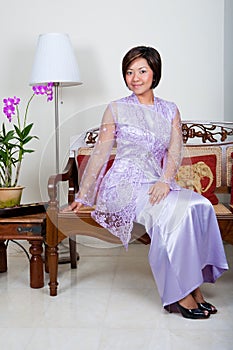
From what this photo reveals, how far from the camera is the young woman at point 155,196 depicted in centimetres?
251

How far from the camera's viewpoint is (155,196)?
264 centimetres

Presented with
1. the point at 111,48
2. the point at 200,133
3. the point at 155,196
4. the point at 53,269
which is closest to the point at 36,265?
the point at 53,269

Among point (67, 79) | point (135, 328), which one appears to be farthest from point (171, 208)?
point (67, 79)

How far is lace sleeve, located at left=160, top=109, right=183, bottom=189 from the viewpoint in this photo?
2.74 metres

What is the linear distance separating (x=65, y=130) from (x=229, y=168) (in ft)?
4.01

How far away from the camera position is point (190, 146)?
3.44 metres

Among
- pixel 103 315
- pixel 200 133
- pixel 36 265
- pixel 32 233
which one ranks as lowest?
pixel 103 315

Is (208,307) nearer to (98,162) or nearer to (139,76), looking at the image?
(98,162)

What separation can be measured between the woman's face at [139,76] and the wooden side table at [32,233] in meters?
0.83

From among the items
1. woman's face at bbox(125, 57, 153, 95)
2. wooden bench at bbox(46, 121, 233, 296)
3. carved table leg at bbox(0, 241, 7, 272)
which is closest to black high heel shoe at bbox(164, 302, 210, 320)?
wooden bench at bbox(46, 121, 233, 296)

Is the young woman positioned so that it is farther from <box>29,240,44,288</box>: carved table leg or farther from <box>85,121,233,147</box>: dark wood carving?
<box>85,121,233,147</box>: dark wood carving

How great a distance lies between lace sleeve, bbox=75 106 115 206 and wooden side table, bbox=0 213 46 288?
29cm

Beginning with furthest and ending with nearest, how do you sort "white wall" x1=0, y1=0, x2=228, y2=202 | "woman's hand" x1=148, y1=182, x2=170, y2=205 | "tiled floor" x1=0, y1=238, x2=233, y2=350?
1. "white wall" x1=0, y1=0, x2=228, y2=202
2. "woman's hand" x1=148, y1=182, x2=170, y2=205
3. "tiled floor" x1=0, y1=238, x2=233, y2=350

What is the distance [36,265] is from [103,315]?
0.56 metres
